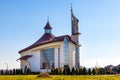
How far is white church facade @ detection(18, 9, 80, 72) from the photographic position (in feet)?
202

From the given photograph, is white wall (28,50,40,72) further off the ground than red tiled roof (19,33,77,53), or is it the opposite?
red tiled roof (19,33,77,53)

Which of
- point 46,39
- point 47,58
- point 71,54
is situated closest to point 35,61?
point 47,58

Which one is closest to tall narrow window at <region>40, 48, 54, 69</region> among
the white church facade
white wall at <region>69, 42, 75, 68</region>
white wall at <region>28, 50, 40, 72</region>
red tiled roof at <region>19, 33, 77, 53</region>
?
the white church facade

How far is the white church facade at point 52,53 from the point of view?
61594 mm

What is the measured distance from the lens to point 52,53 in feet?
205

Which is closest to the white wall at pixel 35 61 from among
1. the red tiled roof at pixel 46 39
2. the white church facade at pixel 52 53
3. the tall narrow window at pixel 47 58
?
the white church facade at pixel 52 53

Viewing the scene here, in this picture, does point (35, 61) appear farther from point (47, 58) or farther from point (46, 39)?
point (46, 39)

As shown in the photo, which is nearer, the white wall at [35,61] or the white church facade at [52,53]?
the white church facade at [52,53]

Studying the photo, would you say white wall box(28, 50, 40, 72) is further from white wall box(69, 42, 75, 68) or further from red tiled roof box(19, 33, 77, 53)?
white wall box(69, 42, 75, 68)

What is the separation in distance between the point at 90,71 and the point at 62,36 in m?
12.6

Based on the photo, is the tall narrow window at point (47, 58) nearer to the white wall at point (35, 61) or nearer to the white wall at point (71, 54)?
the white wall at point (35, 61)

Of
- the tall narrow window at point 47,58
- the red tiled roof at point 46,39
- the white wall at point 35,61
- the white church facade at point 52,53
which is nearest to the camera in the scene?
the red tiled roof at point 46,39

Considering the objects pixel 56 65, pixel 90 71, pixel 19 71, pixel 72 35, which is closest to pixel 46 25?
pixel 72 35

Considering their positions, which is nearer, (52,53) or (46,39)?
(52,53)
